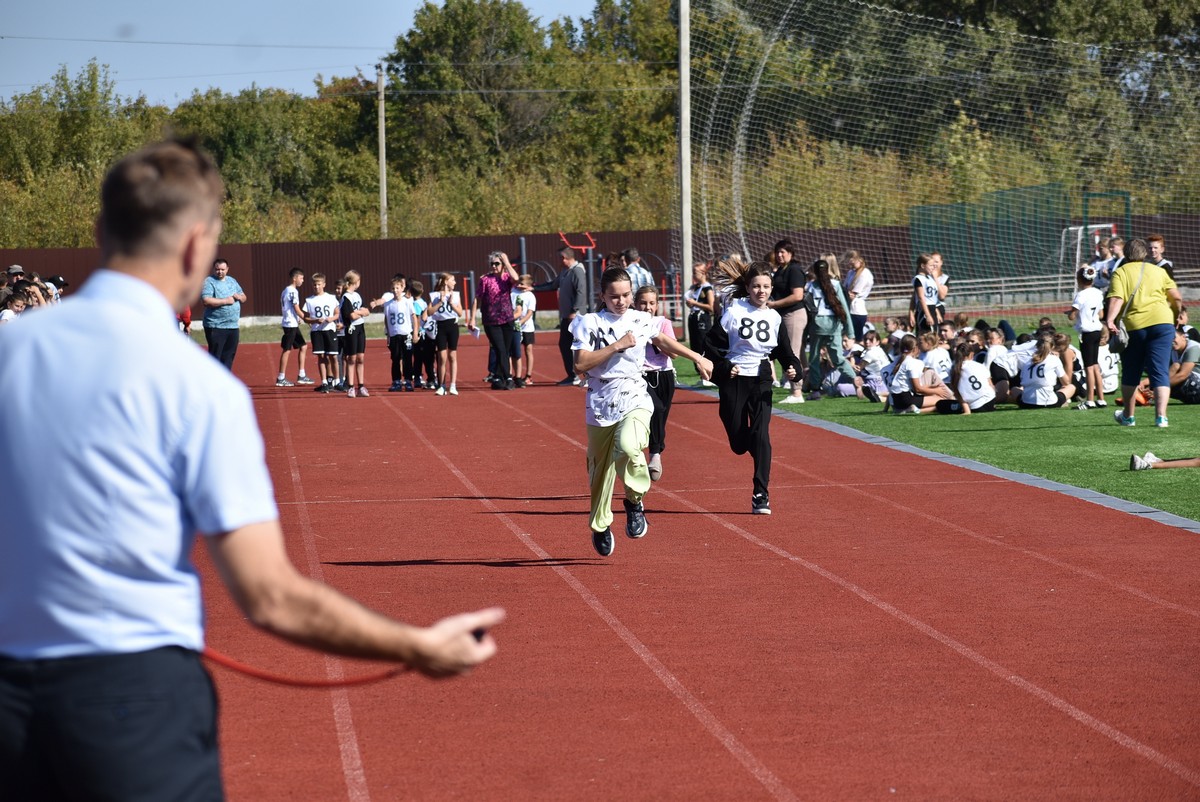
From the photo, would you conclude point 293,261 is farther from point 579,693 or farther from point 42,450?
point 42,450

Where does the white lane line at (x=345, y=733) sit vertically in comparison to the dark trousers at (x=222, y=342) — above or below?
below

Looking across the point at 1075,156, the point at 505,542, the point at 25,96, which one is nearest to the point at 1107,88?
the point at 1075,156

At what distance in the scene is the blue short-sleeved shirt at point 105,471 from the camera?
8.05ft

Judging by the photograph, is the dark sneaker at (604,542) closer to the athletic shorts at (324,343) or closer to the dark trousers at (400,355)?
the dark trousers at (400,355)

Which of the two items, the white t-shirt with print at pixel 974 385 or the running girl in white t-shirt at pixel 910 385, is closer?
the white t-shirt with print at pixel 974 385

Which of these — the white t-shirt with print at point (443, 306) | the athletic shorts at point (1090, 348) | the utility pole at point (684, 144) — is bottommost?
the athletic shorts at point (1090, 348)

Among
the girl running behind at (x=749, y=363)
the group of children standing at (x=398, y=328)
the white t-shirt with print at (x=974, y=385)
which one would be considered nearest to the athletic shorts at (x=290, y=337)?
the group of children standing at (x=398, y=328)

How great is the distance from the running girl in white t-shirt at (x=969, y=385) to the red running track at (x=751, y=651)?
4910 millimetres

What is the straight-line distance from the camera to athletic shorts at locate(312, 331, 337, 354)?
22859mm

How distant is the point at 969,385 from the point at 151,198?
52.8 ft

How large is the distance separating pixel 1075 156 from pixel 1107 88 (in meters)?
2.23

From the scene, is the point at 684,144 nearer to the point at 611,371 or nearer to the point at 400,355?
the point at 400,355

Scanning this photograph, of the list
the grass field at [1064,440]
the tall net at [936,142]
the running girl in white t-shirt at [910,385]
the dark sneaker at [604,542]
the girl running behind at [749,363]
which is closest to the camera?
the dark sneaker at [604,542]

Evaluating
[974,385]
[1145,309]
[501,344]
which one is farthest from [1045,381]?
[501,344]
